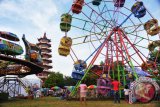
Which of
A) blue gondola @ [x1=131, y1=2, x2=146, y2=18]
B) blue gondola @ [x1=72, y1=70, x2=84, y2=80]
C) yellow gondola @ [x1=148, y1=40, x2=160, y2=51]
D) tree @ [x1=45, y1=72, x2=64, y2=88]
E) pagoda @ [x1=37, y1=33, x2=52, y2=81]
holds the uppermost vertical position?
pagoda @ [x1=37, y1=33, x2=52, y2=81]

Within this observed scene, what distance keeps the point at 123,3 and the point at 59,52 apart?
9.11 m

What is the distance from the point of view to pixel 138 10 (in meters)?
31.2

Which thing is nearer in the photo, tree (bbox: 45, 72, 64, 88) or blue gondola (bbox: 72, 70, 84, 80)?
blue gondola (bbox: 72, 70, 84, 80)

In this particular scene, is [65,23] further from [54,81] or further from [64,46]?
[54,81]

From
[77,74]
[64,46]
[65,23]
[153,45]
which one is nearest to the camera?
[64,46]

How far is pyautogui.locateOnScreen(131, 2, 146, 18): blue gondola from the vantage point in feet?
102

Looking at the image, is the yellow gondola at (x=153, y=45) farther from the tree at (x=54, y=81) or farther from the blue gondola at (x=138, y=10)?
the tree at (x=54, y=81)

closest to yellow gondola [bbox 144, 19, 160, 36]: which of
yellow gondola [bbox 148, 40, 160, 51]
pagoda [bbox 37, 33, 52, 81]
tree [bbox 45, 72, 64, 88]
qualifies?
yellow gondola [bbox 148, 40, 160, 51]

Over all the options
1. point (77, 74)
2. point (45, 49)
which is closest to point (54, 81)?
point (45, 49)

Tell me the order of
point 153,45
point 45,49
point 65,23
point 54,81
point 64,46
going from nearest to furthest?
1. point 64,46
2. point 65,23
3. point 153,45
4. point 54,81
5. point 45,49

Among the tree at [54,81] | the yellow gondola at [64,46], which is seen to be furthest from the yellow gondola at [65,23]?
the tree at [54,81]

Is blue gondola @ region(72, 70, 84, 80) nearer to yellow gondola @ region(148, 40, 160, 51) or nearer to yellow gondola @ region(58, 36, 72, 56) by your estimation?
yellow gondola @ region(58, 36, 72, 56)

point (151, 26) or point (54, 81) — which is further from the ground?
point (151, 26)

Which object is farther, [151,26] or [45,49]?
[45,49]
